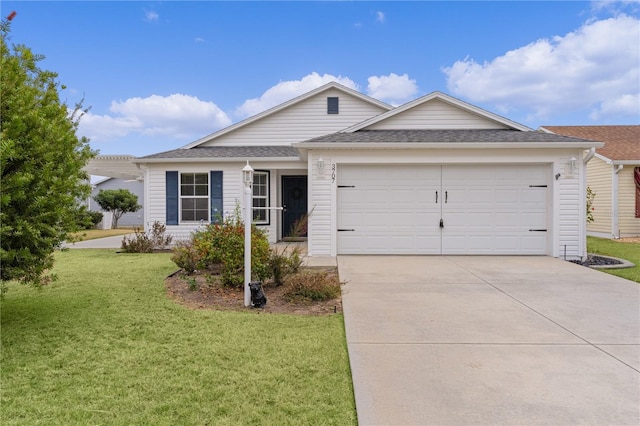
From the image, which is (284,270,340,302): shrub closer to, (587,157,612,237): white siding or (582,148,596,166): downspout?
(582,148,596,166): downspout

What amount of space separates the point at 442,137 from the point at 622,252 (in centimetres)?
625

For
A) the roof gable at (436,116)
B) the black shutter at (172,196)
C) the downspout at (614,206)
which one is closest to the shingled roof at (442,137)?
the roof gable at (436,116)

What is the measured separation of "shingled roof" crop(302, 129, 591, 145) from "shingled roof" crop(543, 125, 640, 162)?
7.19 meters

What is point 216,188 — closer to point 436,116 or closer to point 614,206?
point 436,116

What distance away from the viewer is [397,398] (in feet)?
8.69

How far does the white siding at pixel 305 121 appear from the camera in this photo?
549 inches

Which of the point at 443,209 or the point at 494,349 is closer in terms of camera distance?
the point at 494,349

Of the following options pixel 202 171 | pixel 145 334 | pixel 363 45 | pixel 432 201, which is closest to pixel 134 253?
pixel 202 171

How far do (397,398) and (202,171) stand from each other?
10.6 meters

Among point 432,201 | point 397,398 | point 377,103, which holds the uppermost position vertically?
point 377,103

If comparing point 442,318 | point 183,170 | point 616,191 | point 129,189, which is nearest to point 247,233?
point 442,318

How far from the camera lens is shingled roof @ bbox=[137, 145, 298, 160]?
11766 millimetres

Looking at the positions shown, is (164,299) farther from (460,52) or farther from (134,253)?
(460,52)

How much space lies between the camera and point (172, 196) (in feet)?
38.8
